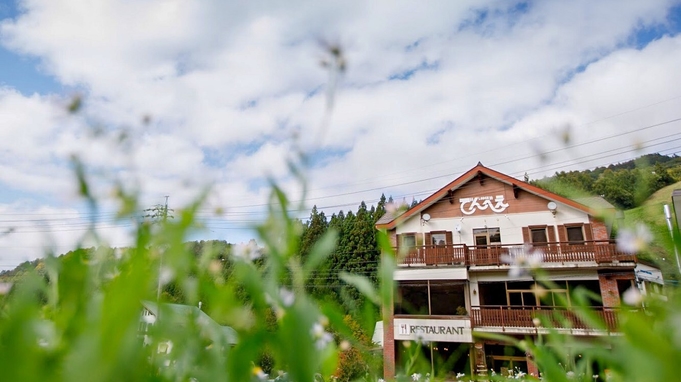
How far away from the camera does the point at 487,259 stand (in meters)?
13.1

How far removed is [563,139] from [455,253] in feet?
44.3

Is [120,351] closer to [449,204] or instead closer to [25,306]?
[25,306]

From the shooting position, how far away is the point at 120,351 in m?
0.20

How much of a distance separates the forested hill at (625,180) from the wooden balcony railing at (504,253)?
36.5ft

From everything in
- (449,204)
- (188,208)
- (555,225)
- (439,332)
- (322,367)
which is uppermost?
(449,204)

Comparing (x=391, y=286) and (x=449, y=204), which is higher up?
(x=449, y=204)

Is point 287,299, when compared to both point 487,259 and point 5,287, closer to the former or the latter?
point 5,287

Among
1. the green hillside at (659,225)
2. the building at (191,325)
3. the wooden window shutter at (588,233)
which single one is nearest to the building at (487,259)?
the wooden window shutter at (588,233)

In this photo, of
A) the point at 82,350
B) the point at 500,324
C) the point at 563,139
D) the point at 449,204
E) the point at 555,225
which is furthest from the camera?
the point at 449,204

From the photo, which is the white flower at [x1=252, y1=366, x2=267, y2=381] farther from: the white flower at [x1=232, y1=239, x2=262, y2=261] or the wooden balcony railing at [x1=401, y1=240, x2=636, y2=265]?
the wooden balcony railing at [x1=401, y1=240, x2=636, y2=265]

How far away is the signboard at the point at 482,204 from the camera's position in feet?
45.9

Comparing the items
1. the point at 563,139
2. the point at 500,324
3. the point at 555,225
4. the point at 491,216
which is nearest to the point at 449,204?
the point at 491,216

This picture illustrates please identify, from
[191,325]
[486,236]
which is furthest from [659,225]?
[486,236]

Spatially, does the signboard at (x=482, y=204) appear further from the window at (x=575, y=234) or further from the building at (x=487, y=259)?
the window at (x=575, y=234)
